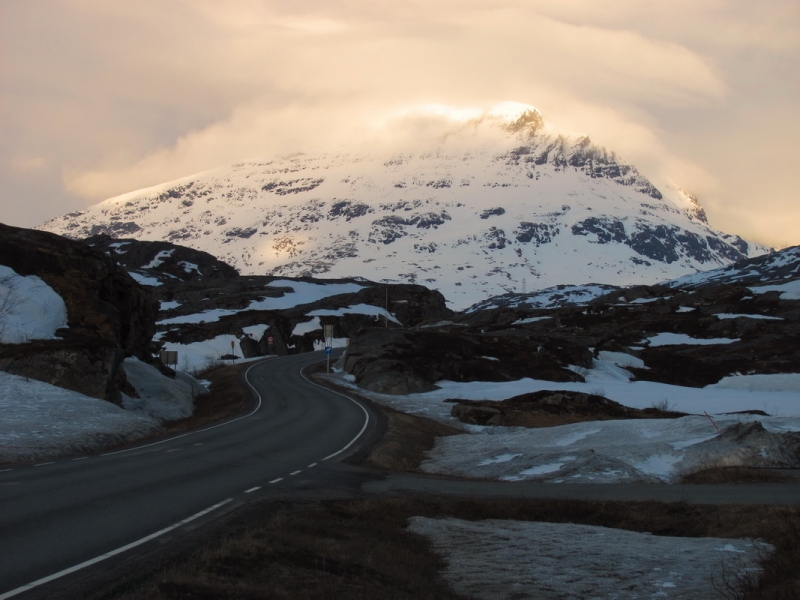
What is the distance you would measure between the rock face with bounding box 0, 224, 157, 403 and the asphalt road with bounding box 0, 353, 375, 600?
6.31 metres

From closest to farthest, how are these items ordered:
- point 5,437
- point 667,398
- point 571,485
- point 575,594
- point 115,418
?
point 575,594, point 571,485, point 5,437, point 115,418, point 667,398

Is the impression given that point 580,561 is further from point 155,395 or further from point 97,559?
point 155,395

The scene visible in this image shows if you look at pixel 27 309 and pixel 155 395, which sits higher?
pixel 27 309

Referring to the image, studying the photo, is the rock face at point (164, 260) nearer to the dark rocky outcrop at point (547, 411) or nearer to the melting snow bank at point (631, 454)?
the dark rocky outcrop at point (547, 411)

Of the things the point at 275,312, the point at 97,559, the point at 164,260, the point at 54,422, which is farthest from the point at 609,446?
the point at 164,260

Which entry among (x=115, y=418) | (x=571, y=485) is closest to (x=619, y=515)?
(x=571, y=485)

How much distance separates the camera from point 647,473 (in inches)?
814

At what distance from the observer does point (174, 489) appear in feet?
49.5

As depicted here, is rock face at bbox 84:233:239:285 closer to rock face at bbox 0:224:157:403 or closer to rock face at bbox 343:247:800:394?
rock face at bbox 343:247:800:394

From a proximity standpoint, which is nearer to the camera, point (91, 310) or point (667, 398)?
point (91, 310)

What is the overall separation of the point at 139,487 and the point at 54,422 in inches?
418

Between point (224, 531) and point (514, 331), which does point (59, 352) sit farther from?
point (514, 331)

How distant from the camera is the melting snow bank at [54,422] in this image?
20.4 meters

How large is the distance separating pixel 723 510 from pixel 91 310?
32.2 metres
